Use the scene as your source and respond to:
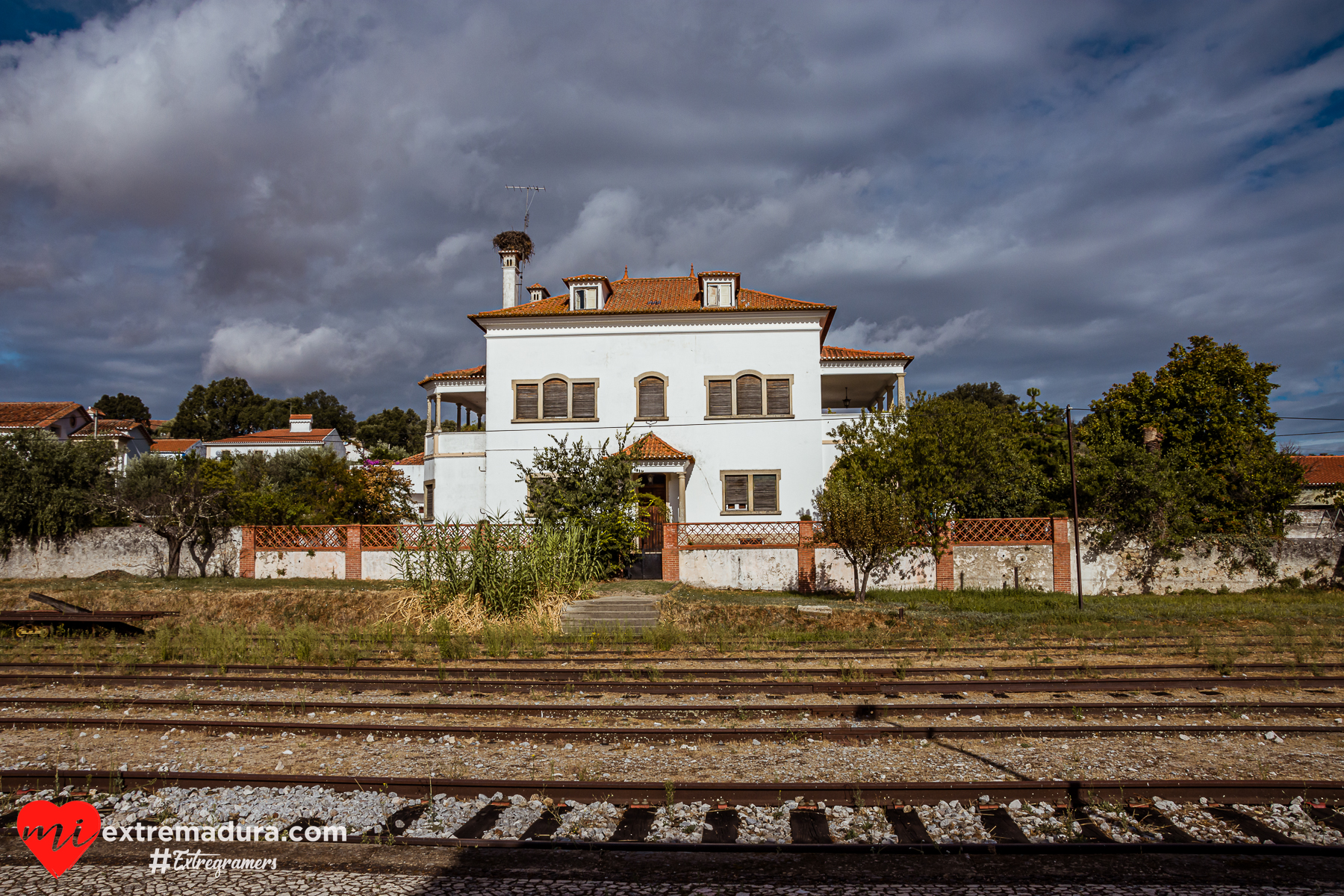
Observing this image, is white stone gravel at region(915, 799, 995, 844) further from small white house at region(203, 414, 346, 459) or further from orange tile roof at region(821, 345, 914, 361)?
small white house at region(203, 414, 346, 459)

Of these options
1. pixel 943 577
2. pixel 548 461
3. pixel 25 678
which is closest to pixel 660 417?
pixel 548 461

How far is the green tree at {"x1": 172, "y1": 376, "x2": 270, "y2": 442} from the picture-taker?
282ft

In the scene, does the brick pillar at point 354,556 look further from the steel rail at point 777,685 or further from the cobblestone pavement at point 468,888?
the cobblestone pavement at point 468,888

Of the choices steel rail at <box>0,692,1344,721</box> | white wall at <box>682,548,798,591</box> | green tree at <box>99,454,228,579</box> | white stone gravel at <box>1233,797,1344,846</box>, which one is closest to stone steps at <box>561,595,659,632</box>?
white wall at <box>682,548,798,591</box>

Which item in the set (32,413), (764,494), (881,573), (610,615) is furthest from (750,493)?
(32,413)

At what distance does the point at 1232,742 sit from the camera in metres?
7.37

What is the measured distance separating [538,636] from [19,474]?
18.9m

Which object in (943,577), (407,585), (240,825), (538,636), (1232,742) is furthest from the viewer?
(943,577)

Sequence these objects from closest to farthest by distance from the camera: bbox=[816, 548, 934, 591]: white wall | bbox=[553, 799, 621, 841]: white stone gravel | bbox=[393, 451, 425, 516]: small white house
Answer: bbox=[553, 799, 621, 841]: white stone gravel < bbox=[816, 548, 934, 591]: white wall < bbox=[393, 451, 425, 516]: small white house

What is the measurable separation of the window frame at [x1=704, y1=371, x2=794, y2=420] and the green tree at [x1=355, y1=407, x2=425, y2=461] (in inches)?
2582

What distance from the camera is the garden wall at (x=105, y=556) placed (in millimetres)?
23203

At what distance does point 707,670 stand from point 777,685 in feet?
5.40

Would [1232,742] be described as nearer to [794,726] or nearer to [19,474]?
[794,726]

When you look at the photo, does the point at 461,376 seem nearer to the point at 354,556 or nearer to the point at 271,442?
the point at 354,556
